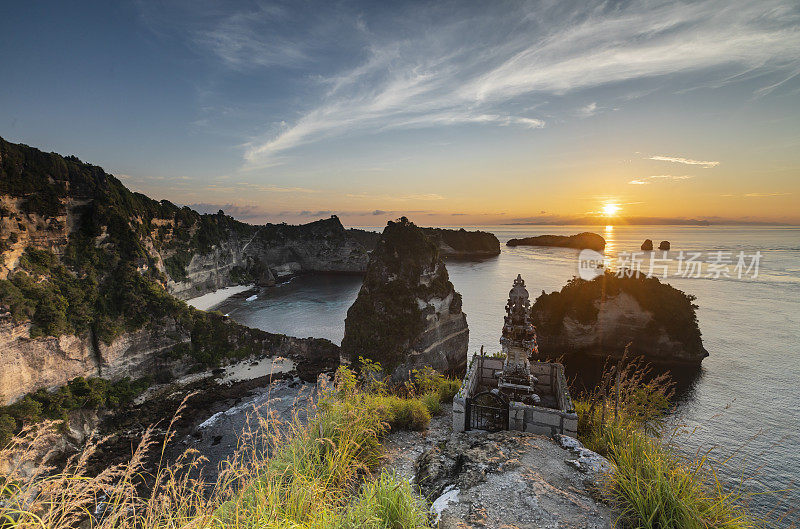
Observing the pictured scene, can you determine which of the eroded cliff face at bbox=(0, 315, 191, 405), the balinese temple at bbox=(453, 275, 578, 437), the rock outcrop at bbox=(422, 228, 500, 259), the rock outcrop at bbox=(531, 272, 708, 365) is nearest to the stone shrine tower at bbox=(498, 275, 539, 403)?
the balinese temple at bbox=(453, 275, 578, 437)

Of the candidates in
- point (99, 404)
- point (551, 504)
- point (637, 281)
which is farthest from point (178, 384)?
point (637, 281)

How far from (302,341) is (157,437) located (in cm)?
1640

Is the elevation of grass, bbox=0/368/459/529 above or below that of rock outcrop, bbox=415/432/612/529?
above

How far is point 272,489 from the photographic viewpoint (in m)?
5.32

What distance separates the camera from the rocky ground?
562 centimetres

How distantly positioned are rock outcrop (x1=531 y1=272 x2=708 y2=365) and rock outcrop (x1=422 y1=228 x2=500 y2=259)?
11821 centimetres

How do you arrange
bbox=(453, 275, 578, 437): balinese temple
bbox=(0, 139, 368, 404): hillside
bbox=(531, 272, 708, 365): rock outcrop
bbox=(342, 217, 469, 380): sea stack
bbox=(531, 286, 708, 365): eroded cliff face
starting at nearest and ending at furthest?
bbox=(453, 275, 578, 437): balinese temple
bbox=(0, 139, 368, 404): hillside
bbox=(342, 217, 469, 380): sea stack
bbox=(531, 272, 708, 365): rock outcrop
bbox=(531, 286, 708, 365): eroded cliff face

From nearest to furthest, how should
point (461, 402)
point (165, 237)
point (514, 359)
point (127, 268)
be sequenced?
point (461, 402), point (514, 359), point (127, 268), point (165, 237)

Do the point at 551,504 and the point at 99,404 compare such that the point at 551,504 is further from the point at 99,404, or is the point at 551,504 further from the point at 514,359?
the point at 99,404

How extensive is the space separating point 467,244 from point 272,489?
535ft

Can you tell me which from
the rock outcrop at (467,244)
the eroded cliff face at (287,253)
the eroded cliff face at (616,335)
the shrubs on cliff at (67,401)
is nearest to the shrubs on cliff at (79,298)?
the shrubs on cliff at (67,401)

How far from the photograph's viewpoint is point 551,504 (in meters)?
5.92

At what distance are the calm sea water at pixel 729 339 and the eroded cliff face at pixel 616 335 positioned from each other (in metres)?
2.98

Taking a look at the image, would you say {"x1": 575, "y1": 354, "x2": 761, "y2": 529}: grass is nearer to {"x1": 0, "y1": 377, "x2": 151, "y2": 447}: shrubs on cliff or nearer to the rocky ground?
the rocky ground
